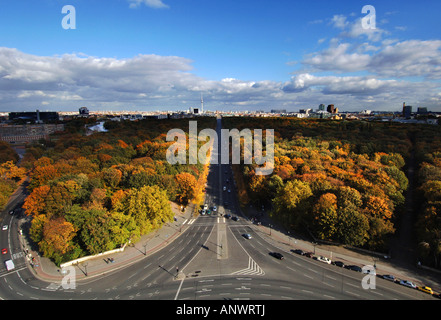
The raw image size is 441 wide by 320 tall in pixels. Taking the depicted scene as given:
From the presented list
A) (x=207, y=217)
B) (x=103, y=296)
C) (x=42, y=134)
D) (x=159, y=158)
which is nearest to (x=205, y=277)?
(x=103, y=296)

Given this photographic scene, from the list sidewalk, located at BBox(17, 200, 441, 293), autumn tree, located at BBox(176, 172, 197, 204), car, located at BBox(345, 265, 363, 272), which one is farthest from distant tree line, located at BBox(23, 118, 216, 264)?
car, located at BBox(345, 265, 363, 272)

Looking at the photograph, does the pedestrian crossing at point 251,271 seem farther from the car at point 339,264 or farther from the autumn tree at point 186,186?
the autumn tree at point 186,186

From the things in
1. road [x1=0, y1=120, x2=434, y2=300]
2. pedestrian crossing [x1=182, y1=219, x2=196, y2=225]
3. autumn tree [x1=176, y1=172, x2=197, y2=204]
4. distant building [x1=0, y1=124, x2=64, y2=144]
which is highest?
distant building [x1=0, y1=124, x2=64, y2=144]

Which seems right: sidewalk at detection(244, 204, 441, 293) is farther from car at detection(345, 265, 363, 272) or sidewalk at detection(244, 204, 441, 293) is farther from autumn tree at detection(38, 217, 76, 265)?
autumn tree at detection(38, 217, 76, 265)

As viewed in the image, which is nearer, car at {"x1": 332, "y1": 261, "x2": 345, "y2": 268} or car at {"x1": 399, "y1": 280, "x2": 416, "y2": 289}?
car at {"x1": 399, "y1": 280, "x2": 416, "y2": 289}

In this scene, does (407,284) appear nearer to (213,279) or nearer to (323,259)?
(323,259)

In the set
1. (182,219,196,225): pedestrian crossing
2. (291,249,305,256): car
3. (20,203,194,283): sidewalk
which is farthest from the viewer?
(182,219,196,225): pedestrian crossing

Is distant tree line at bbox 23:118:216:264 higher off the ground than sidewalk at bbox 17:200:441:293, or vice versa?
distant tree line at bbox 23:118:216:264

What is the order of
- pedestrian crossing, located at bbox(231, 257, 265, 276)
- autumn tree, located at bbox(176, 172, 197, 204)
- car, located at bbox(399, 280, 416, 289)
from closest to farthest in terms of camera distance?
car, located at bbox(399, 280, 416, 289) < pedestrian crossing, located at bbox(231, 257, 265, 276) < autumn tree, located at bbox(176, 172, 197, 204)
